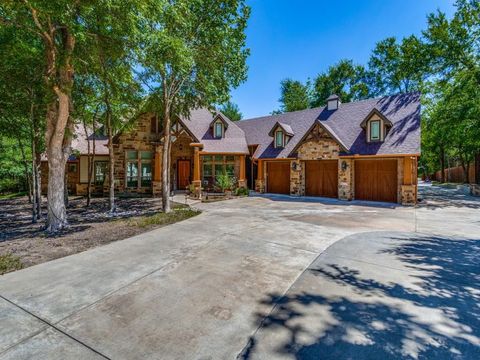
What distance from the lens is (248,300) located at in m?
4.16

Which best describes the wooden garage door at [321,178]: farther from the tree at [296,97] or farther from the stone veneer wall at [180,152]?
the tree at [296,97]

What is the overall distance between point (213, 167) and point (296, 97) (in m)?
24.3

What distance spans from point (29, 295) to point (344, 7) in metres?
17.2

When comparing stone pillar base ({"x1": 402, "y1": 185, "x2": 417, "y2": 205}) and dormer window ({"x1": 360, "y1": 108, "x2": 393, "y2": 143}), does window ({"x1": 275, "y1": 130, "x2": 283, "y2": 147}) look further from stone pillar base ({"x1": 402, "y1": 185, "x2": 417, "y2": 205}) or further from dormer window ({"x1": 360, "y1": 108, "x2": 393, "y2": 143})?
stone pillar base ({"x1": 402, "y1": 185, "x2": 417, "y2": 205})

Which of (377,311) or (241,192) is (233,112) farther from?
(377,311)

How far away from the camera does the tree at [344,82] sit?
36250mm

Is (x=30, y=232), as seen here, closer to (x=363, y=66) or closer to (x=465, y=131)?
(x=465, y=131)

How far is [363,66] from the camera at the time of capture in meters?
36.6

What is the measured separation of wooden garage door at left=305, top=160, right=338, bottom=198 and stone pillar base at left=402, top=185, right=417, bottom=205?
3.96 meters

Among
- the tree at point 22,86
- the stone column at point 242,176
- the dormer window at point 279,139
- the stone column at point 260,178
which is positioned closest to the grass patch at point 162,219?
the tree at point 22,86

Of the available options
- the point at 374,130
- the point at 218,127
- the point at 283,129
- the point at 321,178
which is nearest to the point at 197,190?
A: the point at 218,127

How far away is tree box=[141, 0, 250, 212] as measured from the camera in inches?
365

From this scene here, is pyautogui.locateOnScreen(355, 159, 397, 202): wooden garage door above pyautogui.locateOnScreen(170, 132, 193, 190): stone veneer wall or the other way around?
the other way around

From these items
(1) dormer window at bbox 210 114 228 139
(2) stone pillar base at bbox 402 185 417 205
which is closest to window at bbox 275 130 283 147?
(1) dormer window at bbox 210 114 228 139
